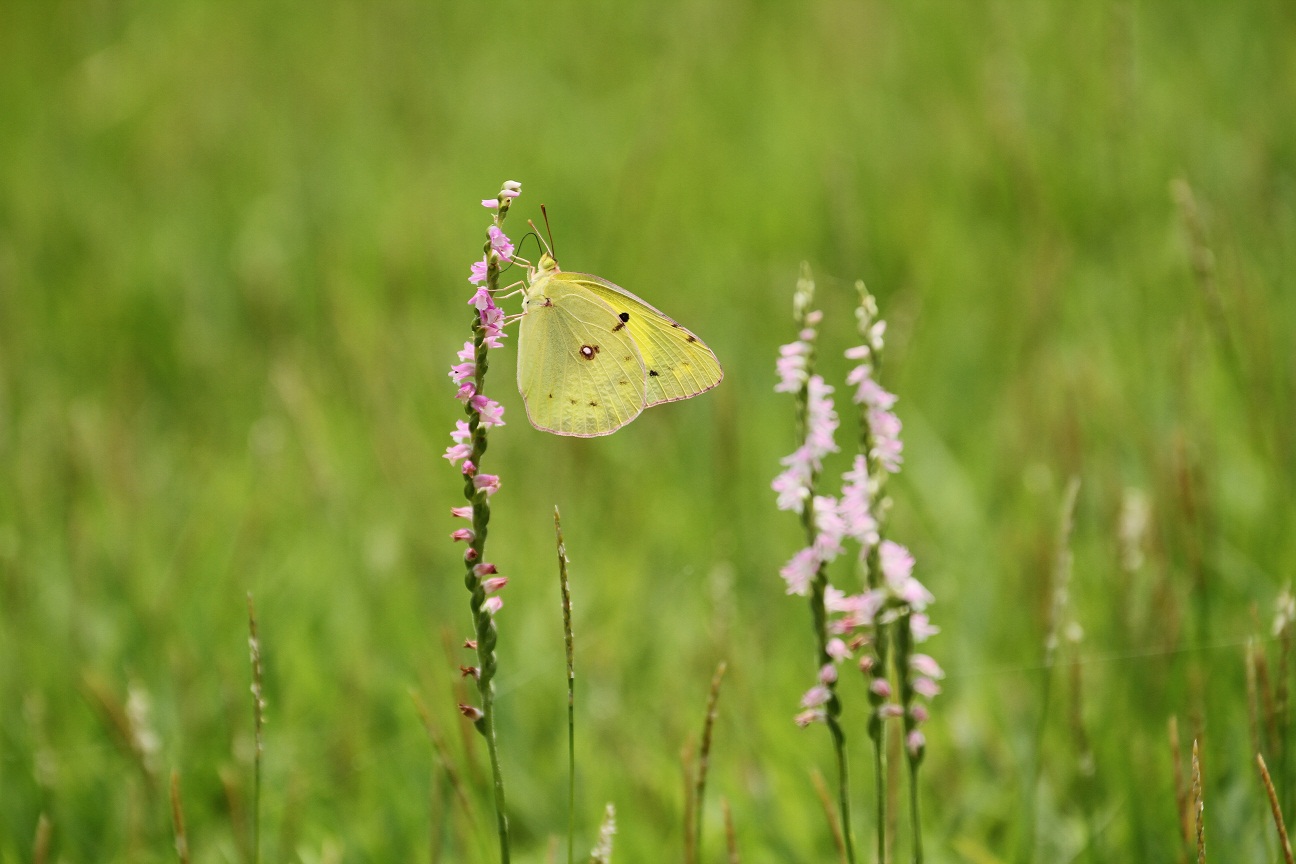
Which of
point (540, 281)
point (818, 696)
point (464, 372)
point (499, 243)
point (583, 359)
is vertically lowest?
point (818, 696)

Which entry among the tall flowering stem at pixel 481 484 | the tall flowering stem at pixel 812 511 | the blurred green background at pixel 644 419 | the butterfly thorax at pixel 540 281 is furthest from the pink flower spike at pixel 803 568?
the butterfly thorax at pixel 540 281

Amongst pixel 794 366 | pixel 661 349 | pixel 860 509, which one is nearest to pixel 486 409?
pixel 794 366

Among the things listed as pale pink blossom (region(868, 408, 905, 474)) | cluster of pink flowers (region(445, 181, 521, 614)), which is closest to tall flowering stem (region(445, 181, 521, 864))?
cluster of pink flowers (region(445, 181, 521, 614))

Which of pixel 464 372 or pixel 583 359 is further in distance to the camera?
pixel 583 359

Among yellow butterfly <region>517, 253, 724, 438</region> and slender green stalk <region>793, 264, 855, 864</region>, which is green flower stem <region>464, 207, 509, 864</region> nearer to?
slender green stalk <region>793, 264, 855, 864</region>

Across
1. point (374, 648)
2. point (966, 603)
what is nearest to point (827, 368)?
point (966, 603)

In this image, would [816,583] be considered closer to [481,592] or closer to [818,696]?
[818,696]

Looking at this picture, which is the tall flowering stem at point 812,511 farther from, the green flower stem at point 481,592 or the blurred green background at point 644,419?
the blurred green background at point 644,419
